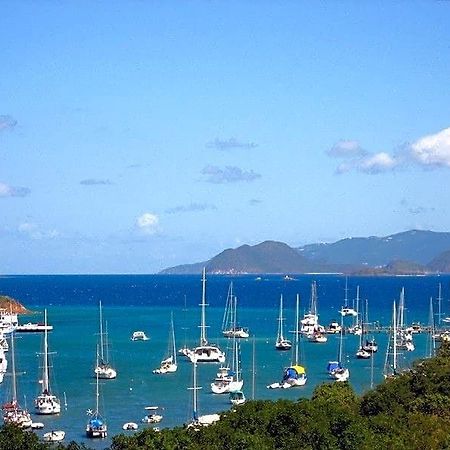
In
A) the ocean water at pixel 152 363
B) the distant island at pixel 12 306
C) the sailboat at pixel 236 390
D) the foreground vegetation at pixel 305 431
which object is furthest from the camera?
the distant island at pixel 12 306

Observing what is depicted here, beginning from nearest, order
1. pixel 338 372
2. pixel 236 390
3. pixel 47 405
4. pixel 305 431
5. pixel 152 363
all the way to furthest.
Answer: pixel 305 431 < pixel 47 405 < pixel 236 390 < pixel 338 372 < pixel 152 363

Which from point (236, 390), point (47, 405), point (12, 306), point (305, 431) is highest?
point (305, 431)

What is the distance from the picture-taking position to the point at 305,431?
2492cm

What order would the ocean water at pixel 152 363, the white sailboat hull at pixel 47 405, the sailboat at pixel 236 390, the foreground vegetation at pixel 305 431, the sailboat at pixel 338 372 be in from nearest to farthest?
the foreground vegetation at pixel 305 431 < the white sailboat hull at pixel 47 405 < the ocean water at pixel 152 363 < the sailboat at pixel 236 390 < the sailboat at pixel 338 372

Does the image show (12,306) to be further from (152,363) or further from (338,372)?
(338,372)

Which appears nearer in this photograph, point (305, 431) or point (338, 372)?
point (305, 431)

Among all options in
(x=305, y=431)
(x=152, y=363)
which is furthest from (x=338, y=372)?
(x=305, y=431)

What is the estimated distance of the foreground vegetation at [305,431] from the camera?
2377 centimetres

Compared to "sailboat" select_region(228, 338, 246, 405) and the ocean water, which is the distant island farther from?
"sailboat" select_region(228, 338, 246, 405)

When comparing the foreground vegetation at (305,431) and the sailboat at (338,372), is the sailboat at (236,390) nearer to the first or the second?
the sailboat at (338,372)

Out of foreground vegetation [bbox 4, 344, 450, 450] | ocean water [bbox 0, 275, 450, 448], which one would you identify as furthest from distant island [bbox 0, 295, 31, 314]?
foreground vegetation [bbox 4, 344, 450, 450]

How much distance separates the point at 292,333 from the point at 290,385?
99.6ft

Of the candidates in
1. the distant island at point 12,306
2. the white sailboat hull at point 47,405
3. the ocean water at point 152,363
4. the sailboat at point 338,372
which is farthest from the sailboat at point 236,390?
the distant island at point 12,306

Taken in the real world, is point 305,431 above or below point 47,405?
above
